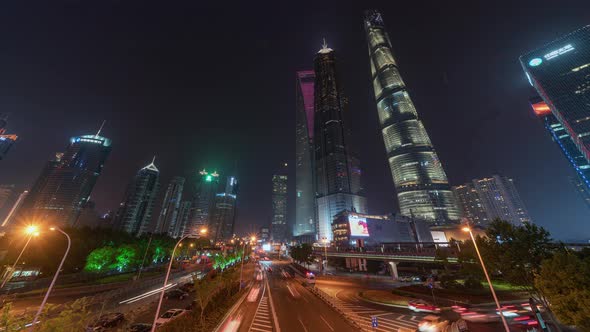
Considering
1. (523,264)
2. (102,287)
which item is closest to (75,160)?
(102,287)

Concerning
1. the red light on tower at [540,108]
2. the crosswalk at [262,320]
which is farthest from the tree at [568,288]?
the red light on tower at [540,108]

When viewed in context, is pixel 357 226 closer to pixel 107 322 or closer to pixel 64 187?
pixel 107 322

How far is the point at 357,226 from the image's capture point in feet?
466

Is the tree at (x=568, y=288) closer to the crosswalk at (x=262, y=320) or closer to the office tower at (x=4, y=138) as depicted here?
the crosswalk at (x=262, y=320)

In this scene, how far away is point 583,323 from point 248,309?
3292 centimetres

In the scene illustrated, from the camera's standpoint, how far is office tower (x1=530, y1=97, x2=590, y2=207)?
4899 inches

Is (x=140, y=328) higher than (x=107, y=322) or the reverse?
the reverse

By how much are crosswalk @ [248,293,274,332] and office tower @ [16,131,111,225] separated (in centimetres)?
23057

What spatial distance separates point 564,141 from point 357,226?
461 feet

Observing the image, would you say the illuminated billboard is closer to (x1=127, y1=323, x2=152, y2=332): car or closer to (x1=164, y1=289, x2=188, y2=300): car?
(x1=164, y1=289, x2=188, y2=300): car

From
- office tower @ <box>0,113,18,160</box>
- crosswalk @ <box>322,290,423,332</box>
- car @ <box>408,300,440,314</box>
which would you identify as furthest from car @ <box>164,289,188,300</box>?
office tower @ <box>0,113,18,160</box>

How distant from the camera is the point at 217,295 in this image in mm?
30031

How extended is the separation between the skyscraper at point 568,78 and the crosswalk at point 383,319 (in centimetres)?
13048

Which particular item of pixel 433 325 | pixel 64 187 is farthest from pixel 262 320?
pixel 64 187
